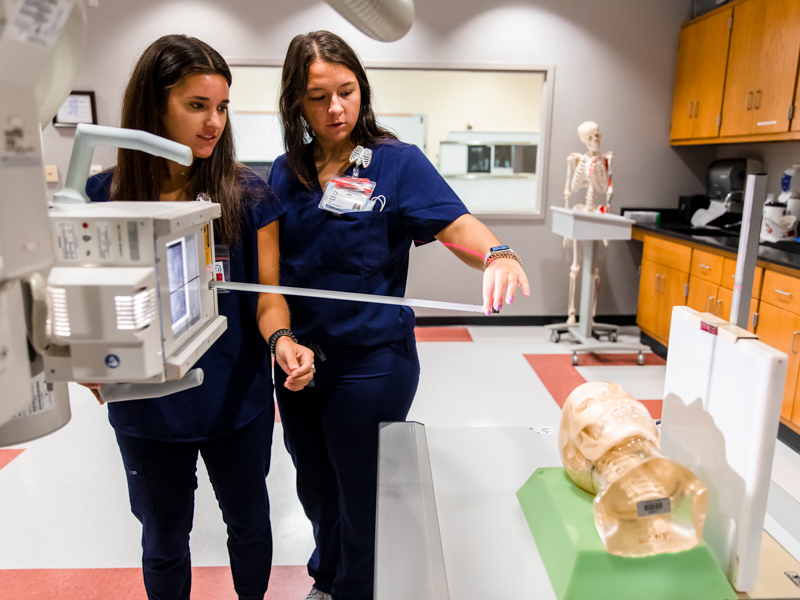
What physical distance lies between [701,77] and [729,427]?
411 centimetres

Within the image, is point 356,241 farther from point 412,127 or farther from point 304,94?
point 412,127

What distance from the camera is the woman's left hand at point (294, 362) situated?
117 cm

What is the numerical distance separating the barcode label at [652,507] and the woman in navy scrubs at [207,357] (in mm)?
666

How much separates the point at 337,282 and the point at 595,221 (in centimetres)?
284

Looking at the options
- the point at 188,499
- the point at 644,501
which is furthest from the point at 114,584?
the point at 644,501

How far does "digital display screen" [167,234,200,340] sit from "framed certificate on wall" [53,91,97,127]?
4.15 meters

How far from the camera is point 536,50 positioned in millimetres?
4398

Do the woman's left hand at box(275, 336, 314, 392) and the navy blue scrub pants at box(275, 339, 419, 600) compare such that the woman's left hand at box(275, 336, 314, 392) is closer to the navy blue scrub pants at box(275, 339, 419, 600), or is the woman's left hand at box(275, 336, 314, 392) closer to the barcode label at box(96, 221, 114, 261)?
the navy blue scrub pants at box(275, 339, 419, 600)

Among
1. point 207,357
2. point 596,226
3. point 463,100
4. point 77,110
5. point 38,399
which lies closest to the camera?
point 38,399

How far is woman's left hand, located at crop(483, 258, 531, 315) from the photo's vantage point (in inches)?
40.4

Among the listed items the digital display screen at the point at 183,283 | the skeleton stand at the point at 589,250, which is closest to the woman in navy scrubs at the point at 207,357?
the digital display screen at the point at 183,283

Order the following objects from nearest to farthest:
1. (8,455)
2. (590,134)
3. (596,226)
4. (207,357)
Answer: (207,357) → (8,455) → (596,226) → (590,134)

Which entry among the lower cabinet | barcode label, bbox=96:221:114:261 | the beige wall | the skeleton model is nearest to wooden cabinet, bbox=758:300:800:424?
the lower cabinet

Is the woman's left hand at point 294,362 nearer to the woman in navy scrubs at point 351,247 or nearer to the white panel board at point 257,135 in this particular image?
the woman in navy scrubs at point 351,247
